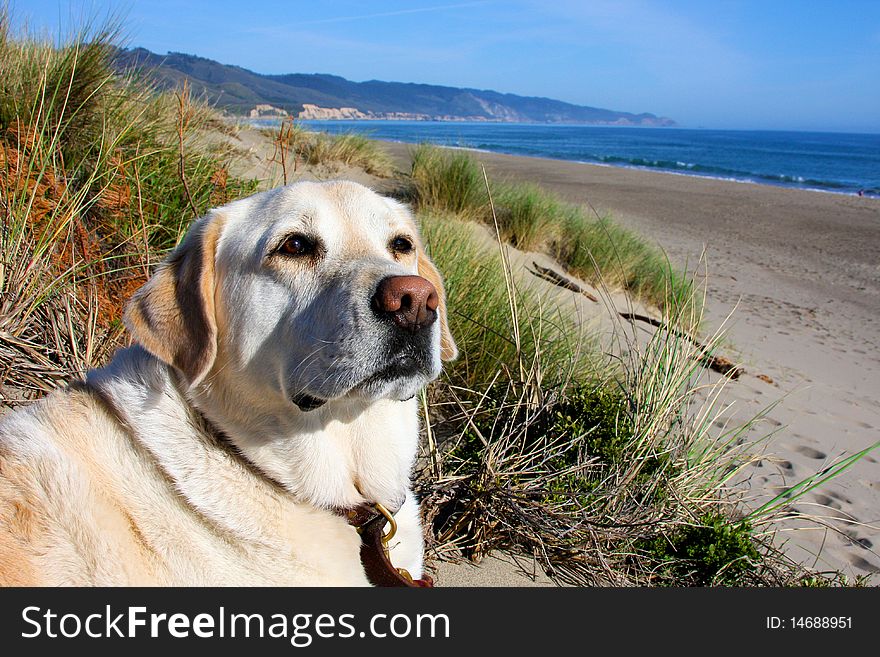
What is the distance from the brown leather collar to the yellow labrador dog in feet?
0.05

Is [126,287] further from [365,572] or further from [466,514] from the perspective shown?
[365,572]

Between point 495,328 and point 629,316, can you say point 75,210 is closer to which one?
point 495,328

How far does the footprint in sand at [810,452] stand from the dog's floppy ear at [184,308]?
17.7 ft

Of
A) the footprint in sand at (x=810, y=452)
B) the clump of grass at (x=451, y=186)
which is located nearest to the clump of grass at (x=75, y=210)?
the clump of grass at (x=451, y=186)

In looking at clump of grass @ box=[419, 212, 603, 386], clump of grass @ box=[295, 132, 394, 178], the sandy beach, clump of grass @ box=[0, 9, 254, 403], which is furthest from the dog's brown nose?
clump of grass @ box=[295, 132, 394, 178]

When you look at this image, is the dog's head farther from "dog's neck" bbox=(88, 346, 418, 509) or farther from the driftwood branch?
the driftwood branch

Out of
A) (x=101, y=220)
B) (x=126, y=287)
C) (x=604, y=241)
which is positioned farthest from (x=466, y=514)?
(x=604, y=241)

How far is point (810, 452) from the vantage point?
583 centimetres

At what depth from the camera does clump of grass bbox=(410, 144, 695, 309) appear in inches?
415

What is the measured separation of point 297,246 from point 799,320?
Result: 11392 mm

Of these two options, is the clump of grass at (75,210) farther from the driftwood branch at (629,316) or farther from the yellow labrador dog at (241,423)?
the driftwood branch at (629,316)

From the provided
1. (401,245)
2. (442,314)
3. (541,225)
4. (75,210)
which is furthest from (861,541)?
(541,225)

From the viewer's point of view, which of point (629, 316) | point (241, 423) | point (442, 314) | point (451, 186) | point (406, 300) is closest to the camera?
point (406, 300)
